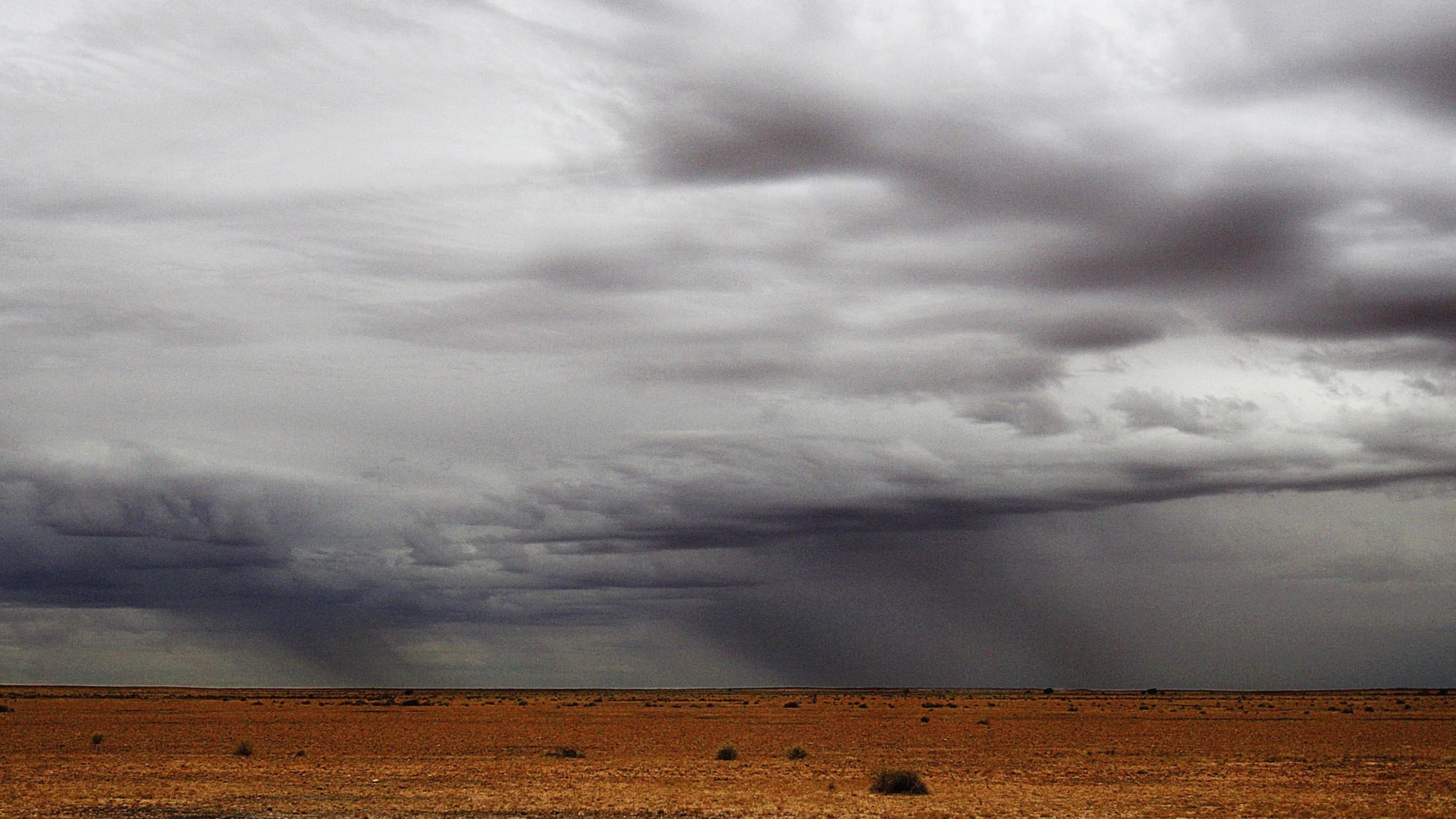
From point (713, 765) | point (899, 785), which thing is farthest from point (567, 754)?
point (899, 785)

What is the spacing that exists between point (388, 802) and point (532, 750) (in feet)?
78.2

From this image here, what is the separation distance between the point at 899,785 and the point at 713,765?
13.0 m

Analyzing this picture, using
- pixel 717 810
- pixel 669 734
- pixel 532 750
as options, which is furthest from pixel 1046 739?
pixel 717 810

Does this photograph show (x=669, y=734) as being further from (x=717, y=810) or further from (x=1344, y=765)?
(x=717, y=810)

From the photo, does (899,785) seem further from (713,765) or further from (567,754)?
(567,754)

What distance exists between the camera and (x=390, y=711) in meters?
115

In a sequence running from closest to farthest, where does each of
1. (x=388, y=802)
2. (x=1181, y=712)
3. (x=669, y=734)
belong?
(x=388, y=802) → (x=669, y=734) → (x=1181, y=712)

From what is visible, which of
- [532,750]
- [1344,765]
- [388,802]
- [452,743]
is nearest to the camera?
[388,802]

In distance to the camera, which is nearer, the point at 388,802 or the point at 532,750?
the point at 388,802

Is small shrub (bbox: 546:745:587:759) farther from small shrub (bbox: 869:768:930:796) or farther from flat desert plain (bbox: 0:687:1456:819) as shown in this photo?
small shrub (bbox: 869:768:930:796)

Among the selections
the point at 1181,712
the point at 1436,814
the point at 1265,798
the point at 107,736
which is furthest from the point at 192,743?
the point at 1181,712

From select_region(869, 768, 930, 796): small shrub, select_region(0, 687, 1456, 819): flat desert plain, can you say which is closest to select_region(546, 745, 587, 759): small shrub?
select_region(0, 687, 1456, 819): flat desert plain

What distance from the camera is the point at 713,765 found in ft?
164

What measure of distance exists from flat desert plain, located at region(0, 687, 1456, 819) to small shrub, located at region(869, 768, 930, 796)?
47 cm
